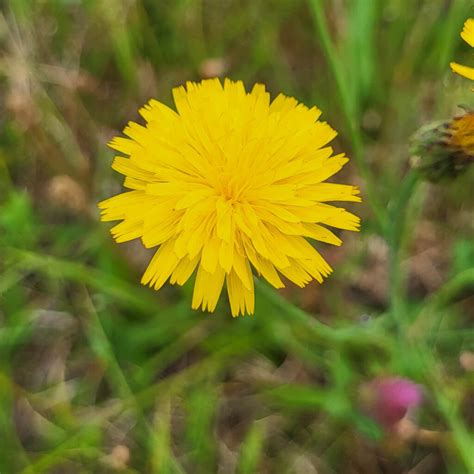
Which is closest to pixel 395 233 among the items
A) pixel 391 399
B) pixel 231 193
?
pixel 391 399

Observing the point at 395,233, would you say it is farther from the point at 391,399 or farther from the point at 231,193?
the point at 231,193

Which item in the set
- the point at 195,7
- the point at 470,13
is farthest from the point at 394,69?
the point at 195,7

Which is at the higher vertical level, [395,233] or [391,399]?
[395,233]

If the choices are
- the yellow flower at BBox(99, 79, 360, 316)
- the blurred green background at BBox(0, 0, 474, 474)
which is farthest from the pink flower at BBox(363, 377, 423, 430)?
the yellow flower at BBox(99, 79, 360, 316)

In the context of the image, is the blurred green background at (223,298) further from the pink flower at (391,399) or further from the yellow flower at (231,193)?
the yellow flower at (231,193)

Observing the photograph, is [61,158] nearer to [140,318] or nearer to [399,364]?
[140,318]

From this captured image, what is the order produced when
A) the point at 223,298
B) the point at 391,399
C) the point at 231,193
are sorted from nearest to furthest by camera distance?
the point at 231,193
the point at 391,399
the point at 223,298
